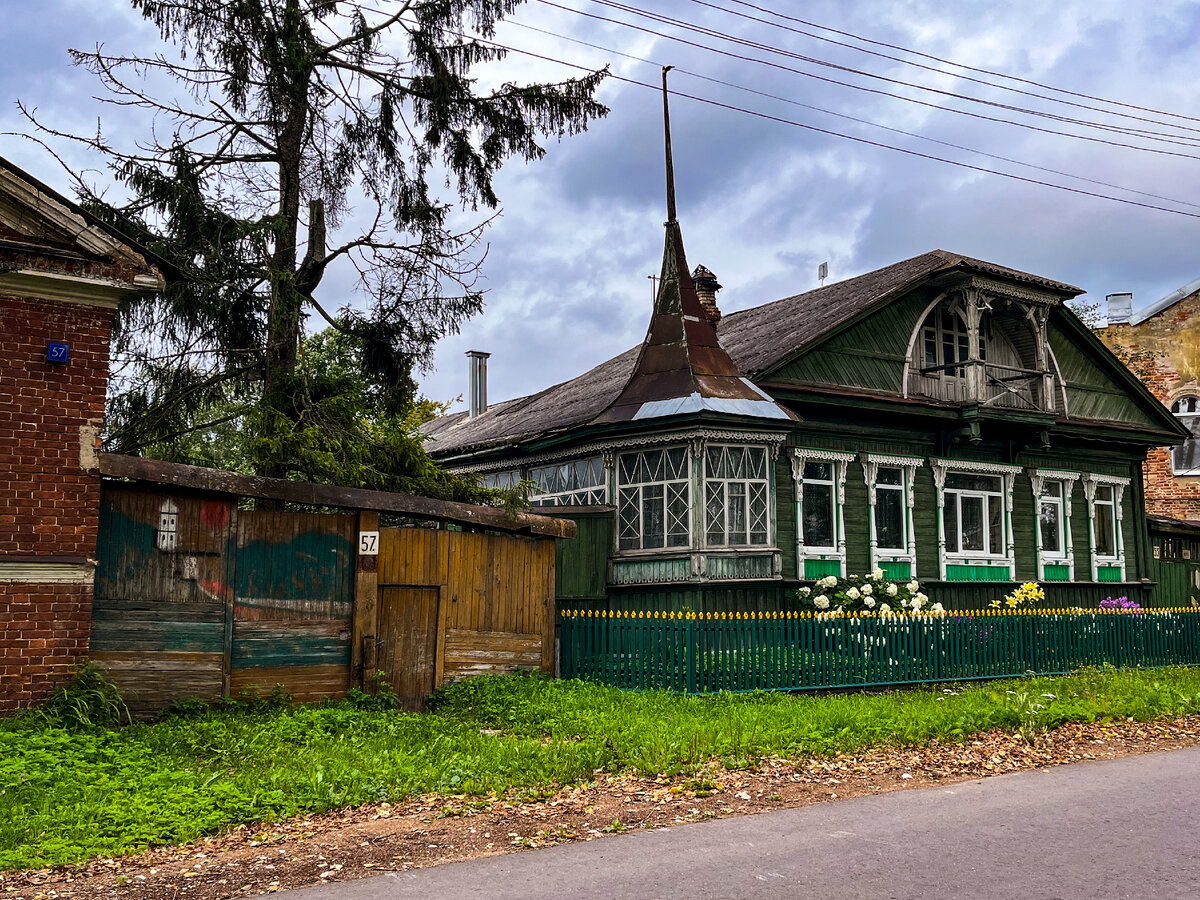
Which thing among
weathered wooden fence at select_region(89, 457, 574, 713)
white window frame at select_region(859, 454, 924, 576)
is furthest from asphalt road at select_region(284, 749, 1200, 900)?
white window frame at select_region(859, 454, 924, 576)

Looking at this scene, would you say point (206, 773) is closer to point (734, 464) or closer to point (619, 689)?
point (619, 689)

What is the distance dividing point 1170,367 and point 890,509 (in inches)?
802

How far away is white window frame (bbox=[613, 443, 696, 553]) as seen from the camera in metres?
17.6

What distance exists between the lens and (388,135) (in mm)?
17266

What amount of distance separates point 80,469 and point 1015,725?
33.0 feet

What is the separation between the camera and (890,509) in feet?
68.5

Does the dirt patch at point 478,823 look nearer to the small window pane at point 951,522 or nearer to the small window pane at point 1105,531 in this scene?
the small window pane at point 951,522

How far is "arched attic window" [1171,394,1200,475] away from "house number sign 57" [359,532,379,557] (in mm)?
29335

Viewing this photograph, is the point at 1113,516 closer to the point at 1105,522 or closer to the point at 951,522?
the point at 1105,522

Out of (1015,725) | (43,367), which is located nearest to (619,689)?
(1015,725)

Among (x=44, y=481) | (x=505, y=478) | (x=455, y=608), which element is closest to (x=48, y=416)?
(x=44, y=481)

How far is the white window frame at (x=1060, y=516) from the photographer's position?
22953 millimetres

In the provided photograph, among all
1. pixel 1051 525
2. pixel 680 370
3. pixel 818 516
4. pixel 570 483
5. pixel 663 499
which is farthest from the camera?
pixel 1051 525

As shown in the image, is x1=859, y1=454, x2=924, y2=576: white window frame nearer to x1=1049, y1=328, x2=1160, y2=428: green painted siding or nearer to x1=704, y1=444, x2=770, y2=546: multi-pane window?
x1=704, y1=444, x2=770, y2=546: multi-pane window
